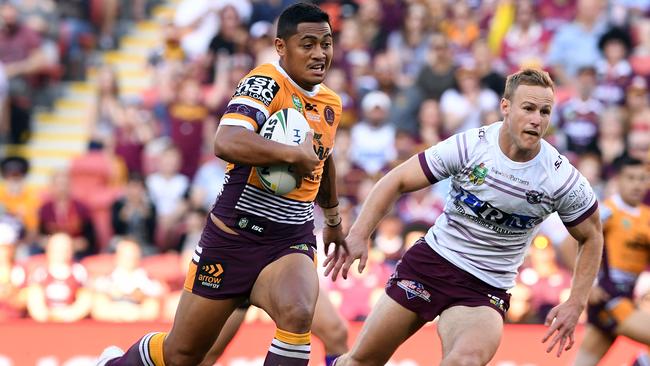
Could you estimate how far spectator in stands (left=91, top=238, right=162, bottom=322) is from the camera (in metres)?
12.8

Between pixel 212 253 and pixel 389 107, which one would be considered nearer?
pixel 212 253

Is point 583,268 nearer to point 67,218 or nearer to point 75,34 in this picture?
point 67,218

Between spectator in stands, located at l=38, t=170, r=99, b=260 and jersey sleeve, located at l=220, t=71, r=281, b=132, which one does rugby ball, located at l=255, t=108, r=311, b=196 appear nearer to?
jersey sleeve, located at l=220, t=71, r=281, b=132

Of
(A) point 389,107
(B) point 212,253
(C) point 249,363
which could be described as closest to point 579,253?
(B) point 212,253

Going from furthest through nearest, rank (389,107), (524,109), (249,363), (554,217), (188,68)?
(188,68) → (389,107) → (554,217) → (249,363) → (524,109)

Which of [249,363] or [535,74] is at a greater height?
[535,74]

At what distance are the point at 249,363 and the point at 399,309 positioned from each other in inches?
137

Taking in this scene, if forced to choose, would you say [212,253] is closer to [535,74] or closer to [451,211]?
[451,211]

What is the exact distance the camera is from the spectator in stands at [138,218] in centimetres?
1482

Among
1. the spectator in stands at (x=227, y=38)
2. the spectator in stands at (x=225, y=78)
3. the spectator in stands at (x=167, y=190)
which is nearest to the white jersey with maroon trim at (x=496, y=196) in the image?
the spectator in stands at (x=167, y=190)

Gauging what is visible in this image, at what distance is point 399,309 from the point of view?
7793mm

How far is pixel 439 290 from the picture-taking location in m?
7.78

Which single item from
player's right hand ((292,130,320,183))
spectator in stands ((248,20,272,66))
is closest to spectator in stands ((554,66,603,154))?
spectator in stands ((248,20,272,66))

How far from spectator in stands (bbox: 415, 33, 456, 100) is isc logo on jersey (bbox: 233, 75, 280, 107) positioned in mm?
8272
